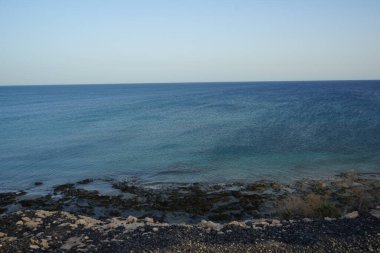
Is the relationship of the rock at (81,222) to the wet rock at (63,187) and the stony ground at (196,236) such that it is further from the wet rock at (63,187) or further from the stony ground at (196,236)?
the wet rock at (63,187)

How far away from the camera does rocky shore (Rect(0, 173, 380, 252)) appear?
12.4m

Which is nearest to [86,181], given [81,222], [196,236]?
[81,222]

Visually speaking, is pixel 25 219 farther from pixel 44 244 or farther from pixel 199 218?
pixel 199 218

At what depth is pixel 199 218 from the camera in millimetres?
18859

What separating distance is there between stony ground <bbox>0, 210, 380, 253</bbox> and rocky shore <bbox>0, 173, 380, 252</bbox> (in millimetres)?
39

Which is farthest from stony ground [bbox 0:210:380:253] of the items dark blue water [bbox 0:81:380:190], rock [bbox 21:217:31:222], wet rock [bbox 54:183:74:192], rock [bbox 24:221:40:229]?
dark blue water [bbox 0:81:380:190]

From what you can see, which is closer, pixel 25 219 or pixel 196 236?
pixel 196 236

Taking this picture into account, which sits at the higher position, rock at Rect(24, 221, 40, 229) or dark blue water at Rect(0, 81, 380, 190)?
rock at Rect(24, 221, 40, 229)

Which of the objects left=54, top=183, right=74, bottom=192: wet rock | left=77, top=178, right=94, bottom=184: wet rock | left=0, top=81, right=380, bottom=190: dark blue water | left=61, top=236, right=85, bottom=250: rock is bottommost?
left=54, top=183, right=74, bottom=192: wet rock

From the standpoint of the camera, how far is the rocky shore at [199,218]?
12391mm

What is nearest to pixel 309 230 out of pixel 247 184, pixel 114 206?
pixel 247 184

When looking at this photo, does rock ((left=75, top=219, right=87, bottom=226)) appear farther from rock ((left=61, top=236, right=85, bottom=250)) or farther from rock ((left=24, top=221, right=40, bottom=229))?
rock ((left=24, top=221, right=40, bottom=229))

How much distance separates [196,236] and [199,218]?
18.8 feet

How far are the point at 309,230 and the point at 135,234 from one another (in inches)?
295
